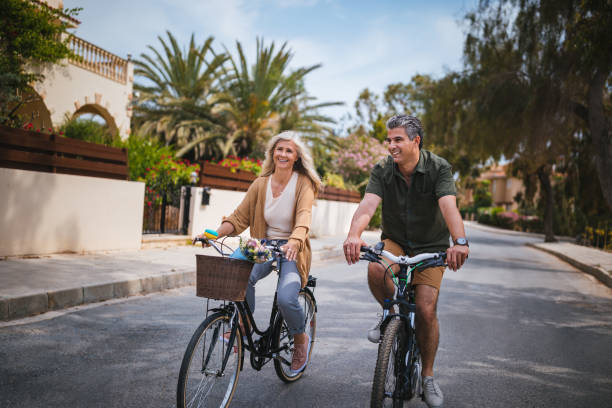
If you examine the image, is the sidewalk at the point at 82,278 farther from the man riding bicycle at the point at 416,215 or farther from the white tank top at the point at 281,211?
the man riding bicycle at the point at 416,215

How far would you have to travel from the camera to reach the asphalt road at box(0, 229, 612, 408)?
11.0 ft

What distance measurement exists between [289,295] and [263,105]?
19.2m

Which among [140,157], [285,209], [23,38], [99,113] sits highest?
[23,38]

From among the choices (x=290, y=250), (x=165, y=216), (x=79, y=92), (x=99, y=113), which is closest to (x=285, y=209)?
(x=290, y=250)

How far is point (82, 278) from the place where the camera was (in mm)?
6391

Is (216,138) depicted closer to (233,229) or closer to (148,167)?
(148,167)

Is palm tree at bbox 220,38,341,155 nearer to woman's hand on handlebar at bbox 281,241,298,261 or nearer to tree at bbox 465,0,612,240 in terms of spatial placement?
tree at bbox 465,0,612,240

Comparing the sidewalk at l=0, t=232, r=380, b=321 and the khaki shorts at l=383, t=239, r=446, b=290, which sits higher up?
the khaki shorts at l=383, t=239, r=446, b=290

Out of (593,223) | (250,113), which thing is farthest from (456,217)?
(593,223)

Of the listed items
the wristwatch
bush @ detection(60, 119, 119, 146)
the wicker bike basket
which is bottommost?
the wicker bike basket

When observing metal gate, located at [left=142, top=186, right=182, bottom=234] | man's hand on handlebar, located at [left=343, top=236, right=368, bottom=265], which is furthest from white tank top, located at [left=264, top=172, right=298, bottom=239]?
metal gate, located at [left=142, top=186, right=182, bottom=234]

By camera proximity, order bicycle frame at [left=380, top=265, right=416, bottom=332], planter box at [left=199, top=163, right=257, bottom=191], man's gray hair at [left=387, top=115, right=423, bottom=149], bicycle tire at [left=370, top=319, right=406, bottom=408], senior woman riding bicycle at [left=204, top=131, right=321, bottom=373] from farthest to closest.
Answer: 1. planter box at [left=199, top=163, right=257, bottom=191]
2. senior woman riding bicycle at [left=204, top=131, right=321, bottom=373]
3. man's gray hair at [left=387, top=115, right=423, bottom=149]
4. bicycle frame at [left=380, top=265, right=416, bottom=332]
5. bicycle tire at [left=370, top=319, right=406, bottom=408]

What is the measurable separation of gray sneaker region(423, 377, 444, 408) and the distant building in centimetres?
1434

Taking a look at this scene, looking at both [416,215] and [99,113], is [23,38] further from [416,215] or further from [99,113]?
[416,215]
